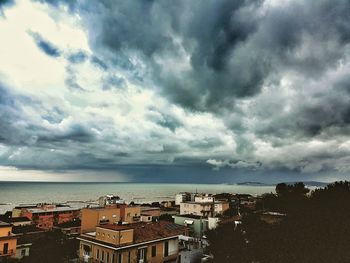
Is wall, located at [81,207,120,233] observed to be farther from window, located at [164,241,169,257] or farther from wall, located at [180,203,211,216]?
wall, located at [180,203,211,216]

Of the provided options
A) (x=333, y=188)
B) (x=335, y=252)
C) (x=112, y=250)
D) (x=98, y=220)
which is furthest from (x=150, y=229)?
(x=333, y=188)

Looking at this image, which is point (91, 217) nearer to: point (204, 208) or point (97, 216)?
point (97, 216)

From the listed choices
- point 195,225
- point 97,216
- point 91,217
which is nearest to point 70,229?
point 91,217

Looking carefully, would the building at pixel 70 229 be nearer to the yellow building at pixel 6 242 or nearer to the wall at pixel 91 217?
the wall at pixel 91 217

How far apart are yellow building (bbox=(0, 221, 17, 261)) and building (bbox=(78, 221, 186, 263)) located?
16.3 metres

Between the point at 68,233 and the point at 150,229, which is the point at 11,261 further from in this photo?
the point at 68,233

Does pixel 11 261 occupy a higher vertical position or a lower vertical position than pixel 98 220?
lower

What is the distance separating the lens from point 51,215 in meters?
83.3

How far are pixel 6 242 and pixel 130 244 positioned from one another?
926 inches

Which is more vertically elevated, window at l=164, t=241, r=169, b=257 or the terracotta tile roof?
the terracotta tile roof

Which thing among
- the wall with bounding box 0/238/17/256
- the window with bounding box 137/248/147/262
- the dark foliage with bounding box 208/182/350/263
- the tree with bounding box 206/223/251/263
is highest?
the dark foliage with bounding box 208/182/350/263

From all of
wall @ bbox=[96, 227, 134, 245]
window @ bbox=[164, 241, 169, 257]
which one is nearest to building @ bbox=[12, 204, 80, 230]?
window @ bbox=[164, 241, 169, 257]

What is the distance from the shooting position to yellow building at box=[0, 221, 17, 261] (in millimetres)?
40500

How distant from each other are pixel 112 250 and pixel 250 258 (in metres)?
13.6
